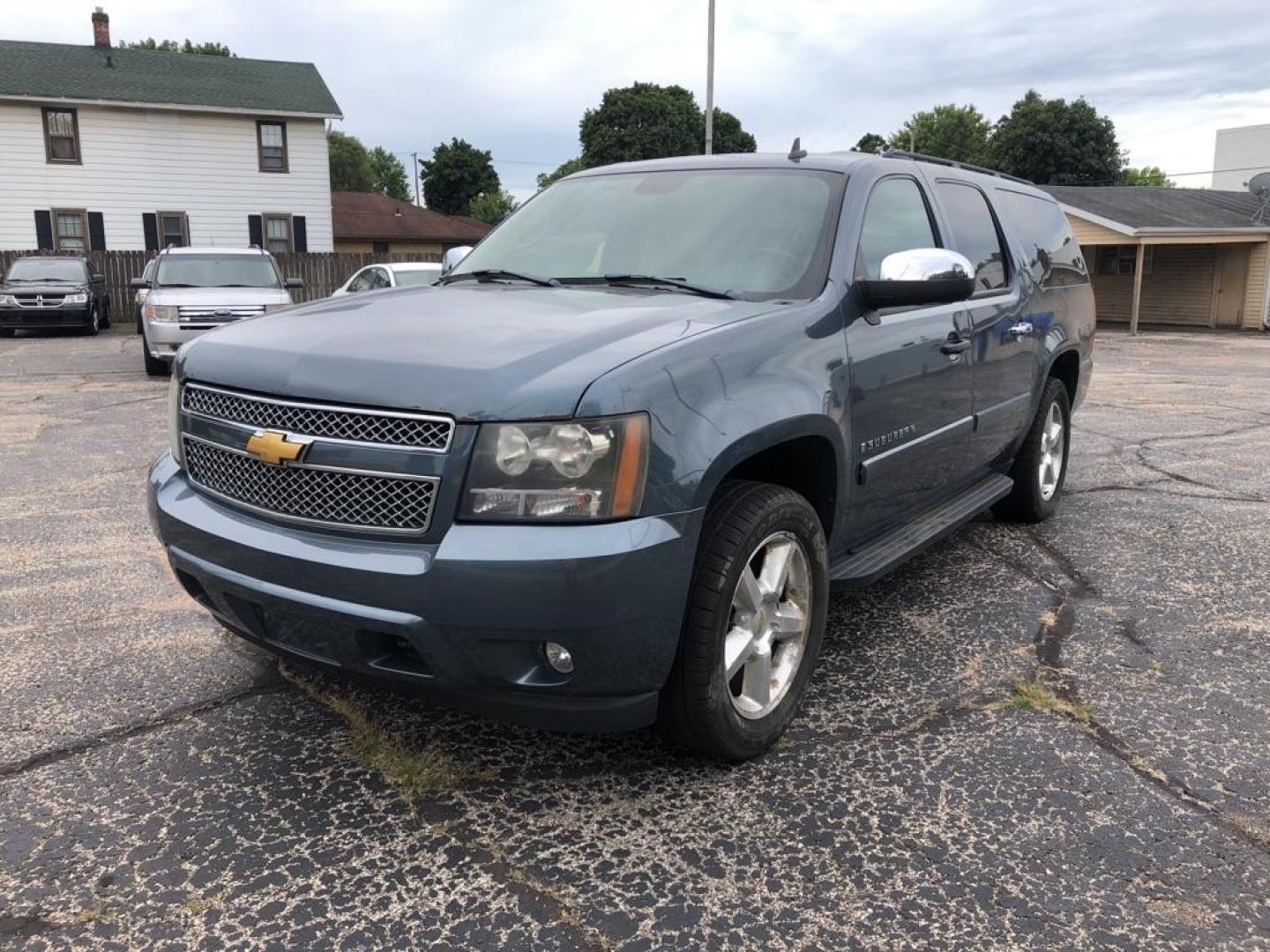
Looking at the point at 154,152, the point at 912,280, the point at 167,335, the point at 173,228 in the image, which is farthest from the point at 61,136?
the point at 912,280

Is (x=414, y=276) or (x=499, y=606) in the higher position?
(x=414, y=276)

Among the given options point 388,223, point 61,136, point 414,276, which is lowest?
point 414,276

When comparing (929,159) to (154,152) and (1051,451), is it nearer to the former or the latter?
(1051,451)

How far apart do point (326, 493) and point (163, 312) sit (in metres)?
10.8

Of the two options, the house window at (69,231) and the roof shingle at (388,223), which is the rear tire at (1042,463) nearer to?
the house window at (69,231)

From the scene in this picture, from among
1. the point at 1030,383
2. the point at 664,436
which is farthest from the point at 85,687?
the point at 1030,383

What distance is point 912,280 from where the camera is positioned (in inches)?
129

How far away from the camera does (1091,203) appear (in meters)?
26.4

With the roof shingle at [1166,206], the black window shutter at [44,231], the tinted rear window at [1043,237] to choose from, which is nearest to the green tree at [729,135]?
the roof shingle at [1166,206]

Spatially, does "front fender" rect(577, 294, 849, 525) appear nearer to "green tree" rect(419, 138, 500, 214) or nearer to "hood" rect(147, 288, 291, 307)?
"hood" rect(147, 288, 291, 307)

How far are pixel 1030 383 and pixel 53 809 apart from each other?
175 inches

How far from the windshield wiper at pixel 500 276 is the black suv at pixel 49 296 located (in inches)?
741

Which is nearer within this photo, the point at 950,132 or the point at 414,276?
the point at 414,276

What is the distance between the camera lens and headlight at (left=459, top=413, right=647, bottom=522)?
2359 millimetres
